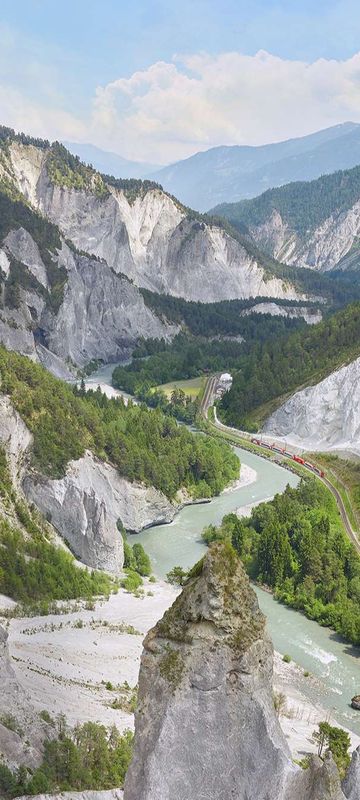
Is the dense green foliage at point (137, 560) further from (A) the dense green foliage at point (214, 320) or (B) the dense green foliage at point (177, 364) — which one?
(A) the dense green foliage at point (214, 320)

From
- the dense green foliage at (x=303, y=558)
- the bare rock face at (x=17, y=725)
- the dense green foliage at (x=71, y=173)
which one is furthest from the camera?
the dense green foliage at (x=71, y=173)

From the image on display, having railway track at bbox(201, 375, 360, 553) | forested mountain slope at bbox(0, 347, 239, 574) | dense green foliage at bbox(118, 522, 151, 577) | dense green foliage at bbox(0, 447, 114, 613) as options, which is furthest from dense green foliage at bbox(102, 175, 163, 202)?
dense green foliage at bbox(0, 447, 114, 613)

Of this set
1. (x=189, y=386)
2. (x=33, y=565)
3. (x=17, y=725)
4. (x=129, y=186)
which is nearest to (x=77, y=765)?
(x=17, y=725)

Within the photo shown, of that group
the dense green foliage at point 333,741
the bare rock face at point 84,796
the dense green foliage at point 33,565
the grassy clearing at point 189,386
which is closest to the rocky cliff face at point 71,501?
the dense green foliage at point 33,565

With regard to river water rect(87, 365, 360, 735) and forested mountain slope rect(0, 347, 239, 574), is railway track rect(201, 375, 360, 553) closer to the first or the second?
river water rect(87, 365, 360, 735)

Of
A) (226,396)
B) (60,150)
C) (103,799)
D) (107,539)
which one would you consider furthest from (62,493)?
(60,150)
